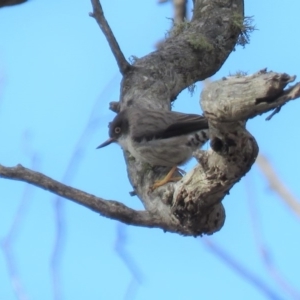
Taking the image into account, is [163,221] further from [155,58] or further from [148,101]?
[155,58]

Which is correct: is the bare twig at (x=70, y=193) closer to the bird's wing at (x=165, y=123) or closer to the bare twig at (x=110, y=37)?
the bird's wing at (x=165, y=123)

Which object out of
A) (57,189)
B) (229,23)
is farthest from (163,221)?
(229,23)

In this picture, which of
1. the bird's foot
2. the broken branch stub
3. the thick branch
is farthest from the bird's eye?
the thick branch

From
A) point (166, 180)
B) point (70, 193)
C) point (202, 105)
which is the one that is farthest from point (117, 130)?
point (202, 105)

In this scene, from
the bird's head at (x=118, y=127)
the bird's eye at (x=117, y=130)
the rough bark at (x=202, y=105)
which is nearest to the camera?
the rough bark at (x=202, y=105)

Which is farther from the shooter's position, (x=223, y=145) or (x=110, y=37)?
(x=110, y=37)

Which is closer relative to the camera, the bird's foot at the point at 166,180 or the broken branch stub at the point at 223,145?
the broken branch stub at the point at 223,145

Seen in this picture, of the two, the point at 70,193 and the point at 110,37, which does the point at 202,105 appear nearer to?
the point at 70,193

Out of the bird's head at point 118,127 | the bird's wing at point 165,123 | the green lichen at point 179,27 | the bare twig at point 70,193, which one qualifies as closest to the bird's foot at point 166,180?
the bird's wing at point 165,123
